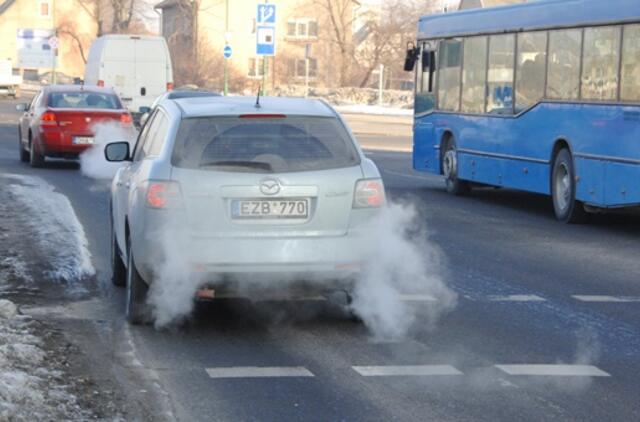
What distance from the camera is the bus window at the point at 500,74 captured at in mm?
20250

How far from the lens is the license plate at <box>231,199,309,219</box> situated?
9062 mm

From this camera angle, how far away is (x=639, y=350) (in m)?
8.94

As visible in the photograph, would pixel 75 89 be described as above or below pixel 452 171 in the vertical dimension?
above

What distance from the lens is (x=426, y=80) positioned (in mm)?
24344

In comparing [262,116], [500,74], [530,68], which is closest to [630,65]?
[530,68]

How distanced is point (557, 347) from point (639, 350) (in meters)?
0.53

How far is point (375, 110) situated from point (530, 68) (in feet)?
155

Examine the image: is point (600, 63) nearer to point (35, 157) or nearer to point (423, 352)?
point (423, 352)

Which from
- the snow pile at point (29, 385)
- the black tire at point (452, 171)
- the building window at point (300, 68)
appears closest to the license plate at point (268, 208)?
the snow pile at point (29, 385)

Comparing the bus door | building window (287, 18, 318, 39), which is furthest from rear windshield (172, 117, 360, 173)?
building window (287, 18, 318, 39)

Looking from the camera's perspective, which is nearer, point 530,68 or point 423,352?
point 423,352

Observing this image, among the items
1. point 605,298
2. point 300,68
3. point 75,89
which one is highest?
point 75,89

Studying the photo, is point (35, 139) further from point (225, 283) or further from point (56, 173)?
point (225, 283)

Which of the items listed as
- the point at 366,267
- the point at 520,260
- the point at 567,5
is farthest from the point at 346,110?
the point at 366,267
